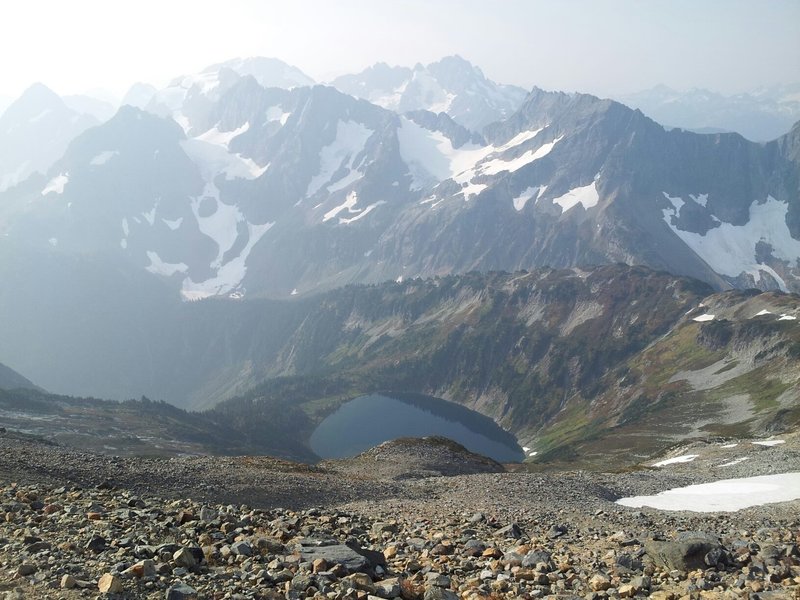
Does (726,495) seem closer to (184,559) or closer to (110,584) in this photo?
(184,559)

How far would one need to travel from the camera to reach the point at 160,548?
15922 mm

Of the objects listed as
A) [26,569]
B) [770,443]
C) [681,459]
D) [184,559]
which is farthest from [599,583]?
[770,443]

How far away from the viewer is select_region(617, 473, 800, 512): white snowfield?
4609 centimetres

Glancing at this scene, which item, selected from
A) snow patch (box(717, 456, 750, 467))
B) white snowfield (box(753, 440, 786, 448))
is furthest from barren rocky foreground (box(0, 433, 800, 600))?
white snowfield (box(753, 440, 786, 448))

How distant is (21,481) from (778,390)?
191763 millimetres

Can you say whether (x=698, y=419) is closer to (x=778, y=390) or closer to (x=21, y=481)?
(x=778, y=390)

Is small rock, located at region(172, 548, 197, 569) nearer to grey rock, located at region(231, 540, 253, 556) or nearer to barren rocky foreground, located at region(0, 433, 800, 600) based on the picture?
barren rocky foreground, located at region(0, 433, 800, 600)

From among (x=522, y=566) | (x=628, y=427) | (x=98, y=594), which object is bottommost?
(x=628, y=427)

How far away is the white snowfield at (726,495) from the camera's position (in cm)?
4609

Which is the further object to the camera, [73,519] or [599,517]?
[599,517]

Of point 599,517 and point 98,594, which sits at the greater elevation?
point 98,594

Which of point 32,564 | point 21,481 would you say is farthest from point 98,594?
point 21,481

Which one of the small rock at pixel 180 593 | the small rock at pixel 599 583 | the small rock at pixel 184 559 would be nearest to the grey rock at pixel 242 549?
the small rock at pixel 184 559

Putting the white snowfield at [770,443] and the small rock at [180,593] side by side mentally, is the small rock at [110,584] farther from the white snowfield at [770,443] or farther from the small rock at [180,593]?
the white snowfield at [770,443]
